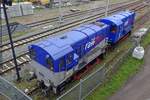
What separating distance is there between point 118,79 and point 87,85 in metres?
4.06

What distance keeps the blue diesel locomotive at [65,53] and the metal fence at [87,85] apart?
1.49 meters

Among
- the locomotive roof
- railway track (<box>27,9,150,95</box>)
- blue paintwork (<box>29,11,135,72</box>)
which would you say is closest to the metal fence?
blue paintwork (<box>29,11,135,72</box>)

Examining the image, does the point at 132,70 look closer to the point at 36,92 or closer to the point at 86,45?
the point at 86,45

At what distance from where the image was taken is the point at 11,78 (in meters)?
18.7

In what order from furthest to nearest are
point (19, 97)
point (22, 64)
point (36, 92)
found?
1. point (22, 64)
2. point (36, 92)
3. point (19, 97)

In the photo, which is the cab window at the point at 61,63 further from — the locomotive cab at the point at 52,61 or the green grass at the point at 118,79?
the green grass at the point at 118,79

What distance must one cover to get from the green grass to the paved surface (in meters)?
0.46

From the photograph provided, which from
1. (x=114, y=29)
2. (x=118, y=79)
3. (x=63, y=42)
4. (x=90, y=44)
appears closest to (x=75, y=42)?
(x=63, y=42)

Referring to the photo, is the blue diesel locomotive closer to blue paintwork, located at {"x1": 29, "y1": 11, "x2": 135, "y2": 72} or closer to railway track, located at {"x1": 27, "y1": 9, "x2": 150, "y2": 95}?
blue paintwork, located at {"x1": 29, "y1": 11, "x2": 135, "y2": 72}

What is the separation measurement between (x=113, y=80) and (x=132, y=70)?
284cm

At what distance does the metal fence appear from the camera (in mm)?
14680

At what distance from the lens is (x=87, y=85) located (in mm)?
16453

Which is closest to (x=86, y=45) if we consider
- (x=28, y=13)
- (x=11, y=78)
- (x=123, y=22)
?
(x=11, y=78)

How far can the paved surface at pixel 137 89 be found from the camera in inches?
677
